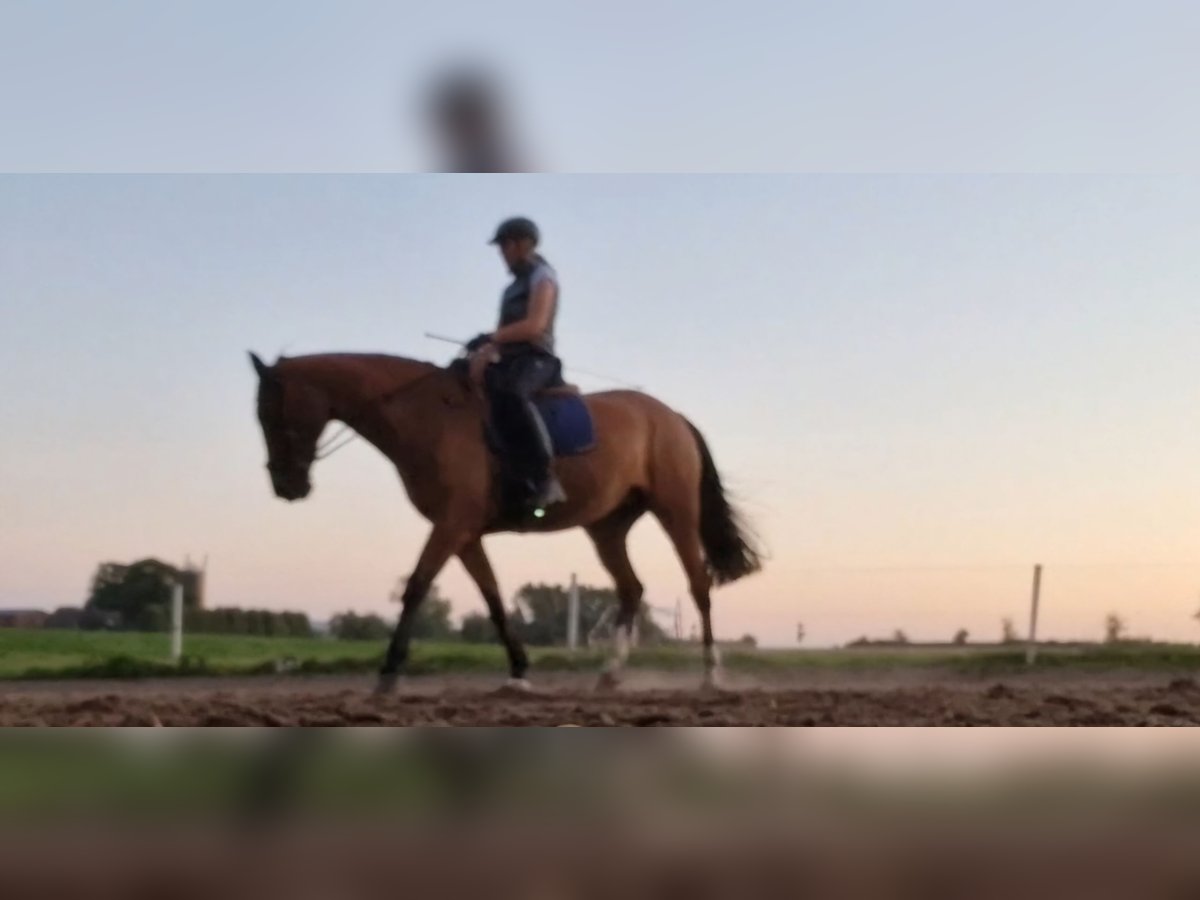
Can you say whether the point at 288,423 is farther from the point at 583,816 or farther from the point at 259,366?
the point at 583,816

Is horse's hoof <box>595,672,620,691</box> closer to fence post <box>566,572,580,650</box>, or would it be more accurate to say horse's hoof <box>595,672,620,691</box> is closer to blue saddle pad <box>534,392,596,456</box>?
fence post <box>566,572,580,650</box>

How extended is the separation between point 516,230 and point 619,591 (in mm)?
711

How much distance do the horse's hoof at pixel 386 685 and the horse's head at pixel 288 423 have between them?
37 centimetres

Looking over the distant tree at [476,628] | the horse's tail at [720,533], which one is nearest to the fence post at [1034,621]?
the horse's tail at [720,533]

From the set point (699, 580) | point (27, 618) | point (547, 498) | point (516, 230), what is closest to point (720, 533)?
point (699, 580)

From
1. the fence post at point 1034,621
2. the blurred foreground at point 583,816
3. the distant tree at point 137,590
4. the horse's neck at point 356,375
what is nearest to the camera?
the blurred foreground at point 583,816

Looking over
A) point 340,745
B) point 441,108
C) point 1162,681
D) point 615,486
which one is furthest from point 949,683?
point 441,108

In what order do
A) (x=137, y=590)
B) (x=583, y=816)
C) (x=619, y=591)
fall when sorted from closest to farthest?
(x=583, y=816)
(x=137, y=590)
(x=619, y=591)

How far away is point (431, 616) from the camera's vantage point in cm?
260

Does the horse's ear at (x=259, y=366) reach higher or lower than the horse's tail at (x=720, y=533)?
higher

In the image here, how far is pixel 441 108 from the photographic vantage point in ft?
8.10

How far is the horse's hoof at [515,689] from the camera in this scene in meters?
2.61

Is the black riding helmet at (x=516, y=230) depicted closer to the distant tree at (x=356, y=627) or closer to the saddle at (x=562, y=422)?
the saddle at (x=562, y=422)

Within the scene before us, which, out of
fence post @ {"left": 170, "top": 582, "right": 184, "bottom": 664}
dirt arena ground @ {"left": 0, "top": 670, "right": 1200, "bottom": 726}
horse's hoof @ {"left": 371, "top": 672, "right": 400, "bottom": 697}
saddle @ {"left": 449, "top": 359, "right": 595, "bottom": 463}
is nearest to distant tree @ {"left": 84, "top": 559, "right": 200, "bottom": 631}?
fence post @ {"left": 170, "top": 582, "right": 184, "bottom": 664}
